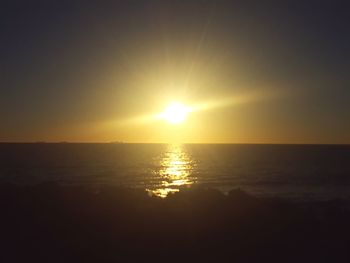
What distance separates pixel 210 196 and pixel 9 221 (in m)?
11.4

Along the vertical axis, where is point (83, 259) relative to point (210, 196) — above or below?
below

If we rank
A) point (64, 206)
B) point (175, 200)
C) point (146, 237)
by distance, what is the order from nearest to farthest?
point (146, 237), point (64, 206), point (175, 200)

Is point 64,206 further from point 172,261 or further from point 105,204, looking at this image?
point 172,261

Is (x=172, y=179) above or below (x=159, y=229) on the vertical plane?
below

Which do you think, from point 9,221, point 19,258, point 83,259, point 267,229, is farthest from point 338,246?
point 9,221

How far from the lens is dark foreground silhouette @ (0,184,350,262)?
17.2 m

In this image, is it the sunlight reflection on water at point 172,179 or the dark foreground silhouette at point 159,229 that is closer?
the dark foreground silhouette at point 159,229

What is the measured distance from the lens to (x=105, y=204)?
23547 mm

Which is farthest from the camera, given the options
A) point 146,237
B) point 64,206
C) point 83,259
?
point 64,206

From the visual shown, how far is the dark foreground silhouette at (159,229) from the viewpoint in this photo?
17156mm

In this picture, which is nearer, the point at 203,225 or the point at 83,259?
the point at 83,259

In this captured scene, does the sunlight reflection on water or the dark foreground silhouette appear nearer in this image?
the dark foreground silhouette

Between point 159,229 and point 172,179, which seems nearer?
point 159,229

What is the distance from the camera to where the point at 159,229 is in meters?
19.7
